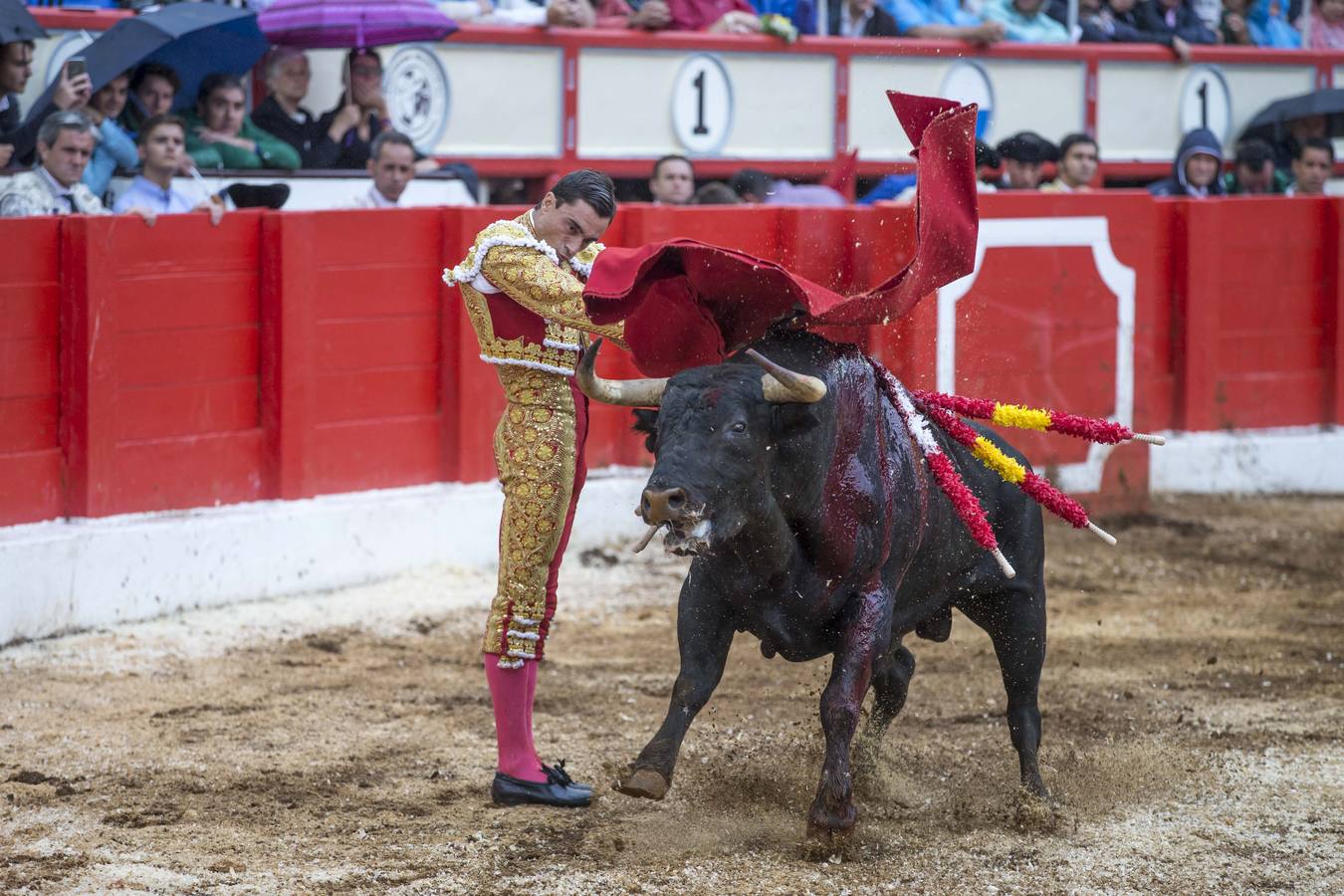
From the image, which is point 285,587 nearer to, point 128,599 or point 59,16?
point 128,599

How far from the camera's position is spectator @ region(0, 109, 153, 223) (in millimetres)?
6371

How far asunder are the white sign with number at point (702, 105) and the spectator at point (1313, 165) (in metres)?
2.98

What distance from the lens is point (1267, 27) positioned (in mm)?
12656

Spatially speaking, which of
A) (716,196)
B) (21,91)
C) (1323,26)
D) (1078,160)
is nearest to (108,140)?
(21,91)

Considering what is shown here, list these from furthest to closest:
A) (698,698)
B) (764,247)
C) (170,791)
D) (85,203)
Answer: (764,247), (85,203), (170,791), (698,698)

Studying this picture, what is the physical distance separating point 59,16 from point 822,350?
479 cm

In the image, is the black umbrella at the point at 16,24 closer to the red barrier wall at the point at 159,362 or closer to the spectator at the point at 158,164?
the spectator at the point at 158,164

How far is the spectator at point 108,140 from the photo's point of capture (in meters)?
7.07

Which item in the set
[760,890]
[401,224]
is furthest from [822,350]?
[401,224]

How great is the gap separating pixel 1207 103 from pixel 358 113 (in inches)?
223

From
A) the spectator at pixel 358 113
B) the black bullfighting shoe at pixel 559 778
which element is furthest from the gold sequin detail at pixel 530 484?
the spectator at pixel 358 113

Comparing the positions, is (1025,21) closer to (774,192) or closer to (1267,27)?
(1267,27)

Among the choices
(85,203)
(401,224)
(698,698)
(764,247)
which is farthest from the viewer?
(764,247)

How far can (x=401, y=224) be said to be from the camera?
730 centimetres
